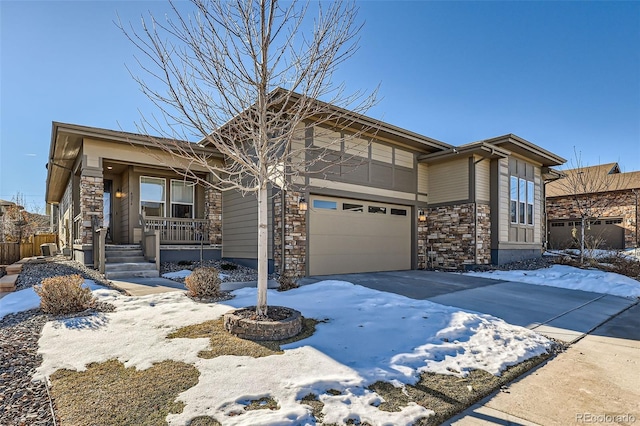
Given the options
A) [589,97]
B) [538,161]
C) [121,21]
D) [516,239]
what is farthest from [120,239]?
[589,97]

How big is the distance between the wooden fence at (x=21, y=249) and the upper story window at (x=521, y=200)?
19.8 m

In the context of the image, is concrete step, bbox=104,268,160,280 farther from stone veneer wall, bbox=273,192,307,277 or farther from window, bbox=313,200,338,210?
window, bbox=313,200,338,210

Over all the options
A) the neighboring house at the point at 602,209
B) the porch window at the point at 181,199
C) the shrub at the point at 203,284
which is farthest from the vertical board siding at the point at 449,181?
the neighboring house at the point at 602,209

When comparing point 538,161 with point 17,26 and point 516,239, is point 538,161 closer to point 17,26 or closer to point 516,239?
point 516,239

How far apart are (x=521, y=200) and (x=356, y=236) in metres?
7.11

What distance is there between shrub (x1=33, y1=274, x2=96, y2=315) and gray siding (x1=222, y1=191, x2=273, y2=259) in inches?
179

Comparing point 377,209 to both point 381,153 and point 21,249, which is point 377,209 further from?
point 21,249

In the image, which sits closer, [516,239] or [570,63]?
[570,63]

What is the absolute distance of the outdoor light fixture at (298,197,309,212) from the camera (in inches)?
348

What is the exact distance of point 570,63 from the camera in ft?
36.3

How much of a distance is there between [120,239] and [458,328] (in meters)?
11.6

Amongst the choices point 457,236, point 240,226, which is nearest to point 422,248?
point 457,236

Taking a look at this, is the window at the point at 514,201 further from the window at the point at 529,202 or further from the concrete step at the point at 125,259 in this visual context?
the concrete step at the point at 125,259

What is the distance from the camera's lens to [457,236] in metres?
11.5
